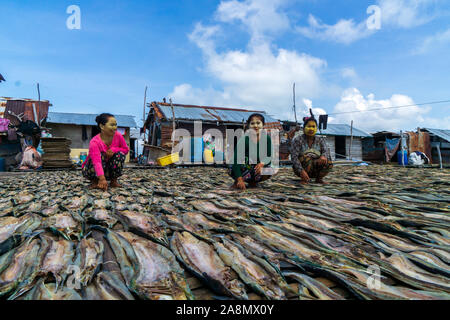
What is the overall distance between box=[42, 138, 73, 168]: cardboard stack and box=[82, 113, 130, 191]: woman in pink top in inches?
278

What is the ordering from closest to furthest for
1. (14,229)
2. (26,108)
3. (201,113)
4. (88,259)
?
(88,259), (14,229), (26,108), (201,113)

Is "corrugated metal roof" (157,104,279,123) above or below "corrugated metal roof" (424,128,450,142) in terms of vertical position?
above

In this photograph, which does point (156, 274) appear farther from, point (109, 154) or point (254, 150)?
point (109, 154)

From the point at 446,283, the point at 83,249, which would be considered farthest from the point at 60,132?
the point at 446,283

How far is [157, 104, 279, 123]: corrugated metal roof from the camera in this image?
50.2ft

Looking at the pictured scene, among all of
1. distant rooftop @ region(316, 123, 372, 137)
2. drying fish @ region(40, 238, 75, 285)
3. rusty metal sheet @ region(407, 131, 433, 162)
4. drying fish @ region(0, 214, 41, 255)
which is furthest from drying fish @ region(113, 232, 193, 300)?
rusty metal sheet @ region(407, 131, 433, 162)

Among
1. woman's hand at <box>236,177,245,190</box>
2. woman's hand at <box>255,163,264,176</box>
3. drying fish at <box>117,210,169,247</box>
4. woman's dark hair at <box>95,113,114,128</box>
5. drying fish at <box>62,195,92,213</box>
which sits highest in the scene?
woman's dark hair at <box>95,113,114,128</box>

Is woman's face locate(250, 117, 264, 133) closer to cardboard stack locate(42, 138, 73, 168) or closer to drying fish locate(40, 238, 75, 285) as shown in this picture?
drying fish locate(40, 238, 75, 285)

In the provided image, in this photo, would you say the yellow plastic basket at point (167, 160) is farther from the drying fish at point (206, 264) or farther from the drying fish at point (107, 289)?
the drying fish at point (107, 289)

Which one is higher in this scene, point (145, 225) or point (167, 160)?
point (167, 160)

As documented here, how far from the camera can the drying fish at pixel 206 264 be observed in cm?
95

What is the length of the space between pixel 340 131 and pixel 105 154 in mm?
20904

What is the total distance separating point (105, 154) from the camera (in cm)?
375

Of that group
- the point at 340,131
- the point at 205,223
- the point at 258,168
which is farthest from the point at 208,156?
the point at 340,131
